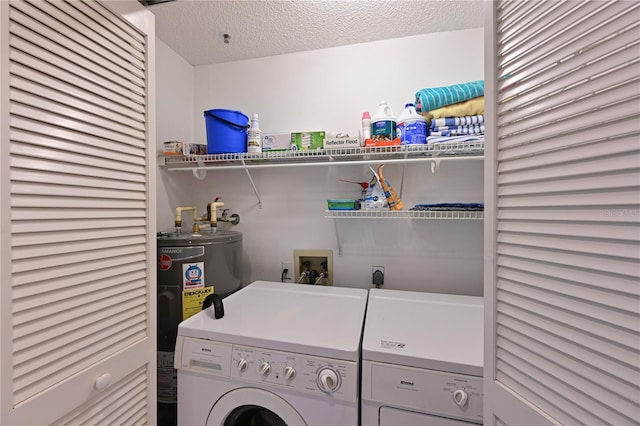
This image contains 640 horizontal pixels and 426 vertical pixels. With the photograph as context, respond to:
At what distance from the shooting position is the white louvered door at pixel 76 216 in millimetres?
597

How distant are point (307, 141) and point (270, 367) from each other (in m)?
1.14

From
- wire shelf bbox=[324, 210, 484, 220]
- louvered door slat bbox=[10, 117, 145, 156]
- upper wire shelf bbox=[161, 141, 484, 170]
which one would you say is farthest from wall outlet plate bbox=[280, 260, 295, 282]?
louvered door slat bbox=[10, 117, 145, 156]

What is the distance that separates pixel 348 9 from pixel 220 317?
1.68 meters

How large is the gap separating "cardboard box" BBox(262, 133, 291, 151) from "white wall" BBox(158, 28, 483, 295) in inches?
10.5

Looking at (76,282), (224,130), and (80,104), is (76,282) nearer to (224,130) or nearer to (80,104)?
(80,104)

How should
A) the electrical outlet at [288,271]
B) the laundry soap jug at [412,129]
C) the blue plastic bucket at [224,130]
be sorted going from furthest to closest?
the electrical outlet at [288,271]
the blue plastic bucket at [224,130]
the laundry soap jug at [412,129]

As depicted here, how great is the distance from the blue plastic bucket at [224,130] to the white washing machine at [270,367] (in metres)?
0.91

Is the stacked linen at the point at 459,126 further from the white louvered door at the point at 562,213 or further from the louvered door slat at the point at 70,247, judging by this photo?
the louvered door slat at the point at 70,247

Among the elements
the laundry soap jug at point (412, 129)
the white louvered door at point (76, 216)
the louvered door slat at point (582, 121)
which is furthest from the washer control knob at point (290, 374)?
the laundry soap jug at point (412, 129)

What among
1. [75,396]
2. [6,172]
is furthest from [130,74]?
[75,396]

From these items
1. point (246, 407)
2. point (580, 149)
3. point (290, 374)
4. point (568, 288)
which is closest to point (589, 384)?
point (568, 288)

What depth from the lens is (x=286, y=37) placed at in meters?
1.66

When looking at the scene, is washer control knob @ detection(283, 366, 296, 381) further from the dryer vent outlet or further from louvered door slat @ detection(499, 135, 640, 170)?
louvered door slat @ detection(499, 135, 640, 170)

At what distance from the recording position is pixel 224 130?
1.54 meters
